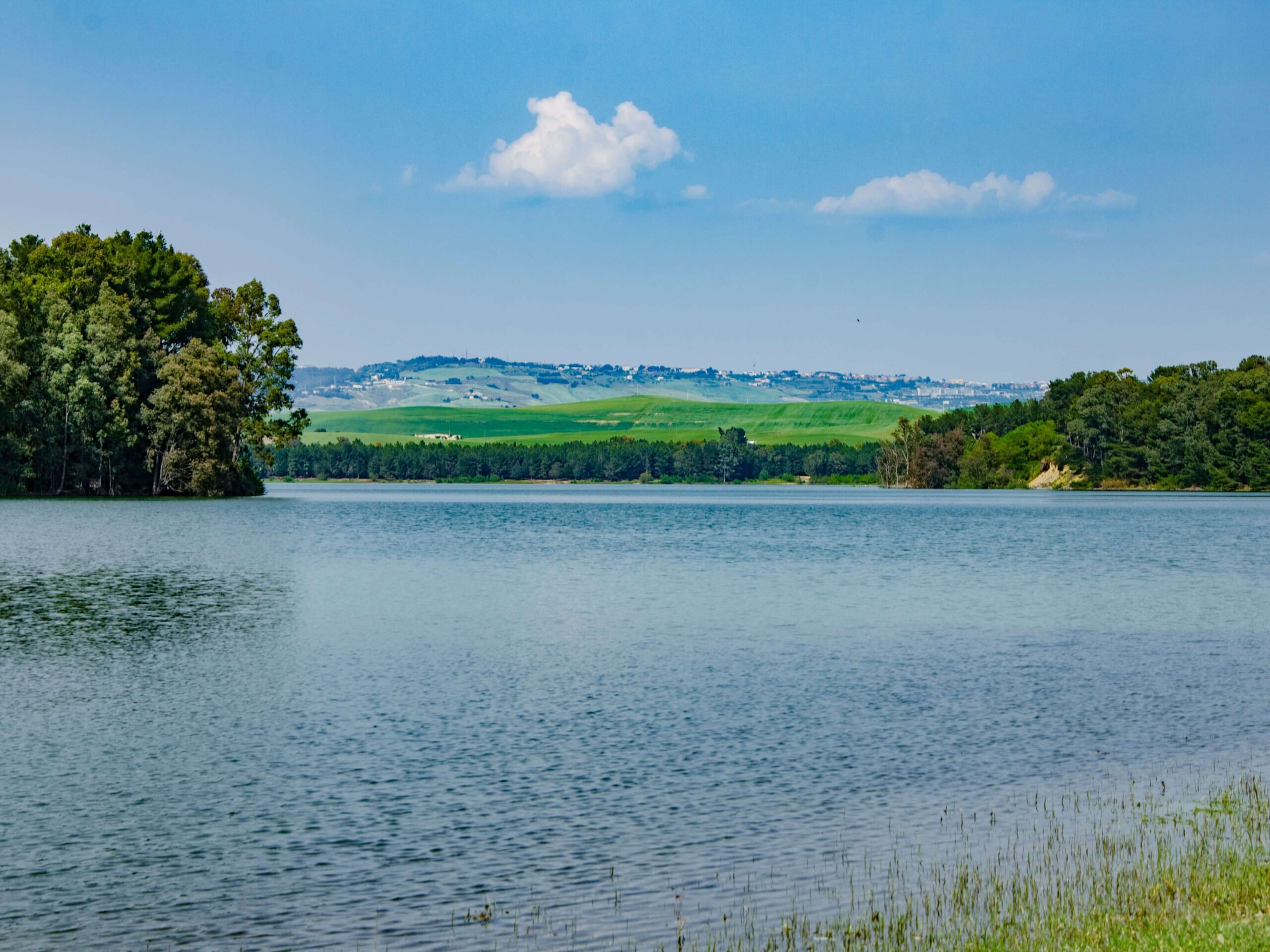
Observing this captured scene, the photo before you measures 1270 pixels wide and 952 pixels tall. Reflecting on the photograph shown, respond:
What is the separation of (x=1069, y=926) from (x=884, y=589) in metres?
39.4

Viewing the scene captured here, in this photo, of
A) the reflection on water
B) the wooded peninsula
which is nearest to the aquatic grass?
the reflection on water

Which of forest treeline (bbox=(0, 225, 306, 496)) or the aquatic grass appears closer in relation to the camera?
the aquatic grass

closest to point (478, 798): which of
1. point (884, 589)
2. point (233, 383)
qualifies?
point (884, 589)

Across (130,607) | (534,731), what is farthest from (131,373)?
(534,731)

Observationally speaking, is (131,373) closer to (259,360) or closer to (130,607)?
(259,360)

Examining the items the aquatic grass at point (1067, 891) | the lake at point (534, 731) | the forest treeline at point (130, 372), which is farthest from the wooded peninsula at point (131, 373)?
the aquatic grass at point (1067, 891)

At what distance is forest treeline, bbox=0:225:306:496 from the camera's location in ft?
375

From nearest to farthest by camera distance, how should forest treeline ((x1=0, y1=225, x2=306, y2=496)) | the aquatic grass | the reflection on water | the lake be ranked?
the aquatic grass → the lake → the reflection on water → forest treeline ((x1=0, y1=225, x2=306, y2=496))

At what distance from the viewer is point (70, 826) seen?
16.1 metres

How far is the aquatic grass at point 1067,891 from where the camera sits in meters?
12.0

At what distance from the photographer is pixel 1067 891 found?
13828 mm

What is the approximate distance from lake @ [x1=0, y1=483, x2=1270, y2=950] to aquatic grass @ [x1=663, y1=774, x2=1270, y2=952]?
78 cm

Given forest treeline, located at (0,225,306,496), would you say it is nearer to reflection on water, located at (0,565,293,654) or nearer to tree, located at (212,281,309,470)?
tree, located at (212,281,309,470)

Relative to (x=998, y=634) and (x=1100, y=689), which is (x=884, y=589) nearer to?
(x=998, y=634)
